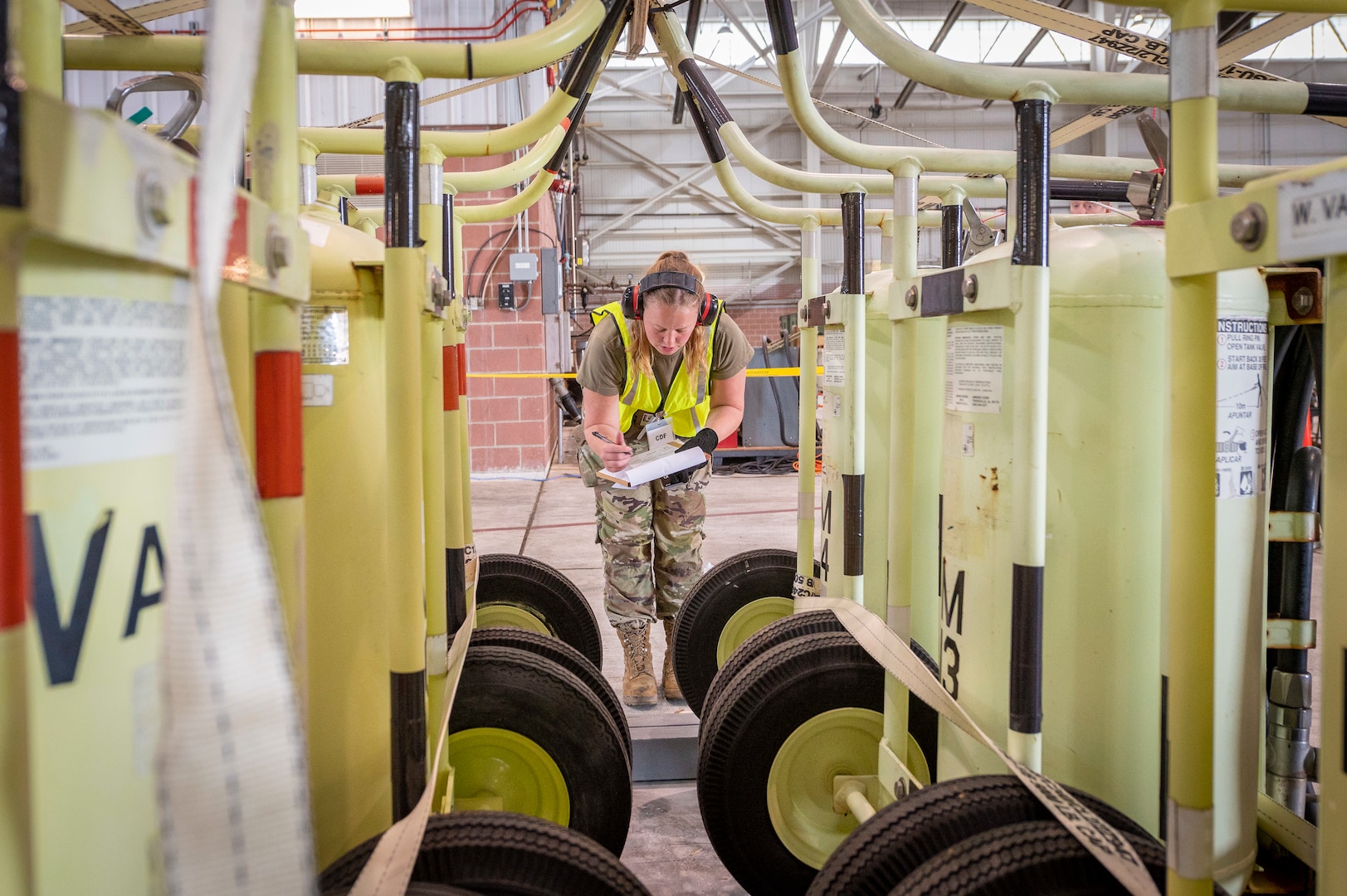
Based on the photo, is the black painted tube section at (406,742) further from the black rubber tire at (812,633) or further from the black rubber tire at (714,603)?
the black rubber tire at (714,603)

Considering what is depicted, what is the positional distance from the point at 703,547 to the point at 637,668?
6.96 ft

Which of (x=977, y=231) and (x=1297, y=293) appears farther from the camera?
(x=977, y=231)

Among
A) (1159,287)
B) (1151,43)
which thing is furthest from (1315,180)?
(1151,43)

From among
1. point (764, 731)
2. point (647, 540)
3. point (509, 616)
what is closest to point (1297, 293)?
point (764, 731)

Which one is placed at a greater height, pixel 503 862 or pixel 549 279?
pixel 549 279

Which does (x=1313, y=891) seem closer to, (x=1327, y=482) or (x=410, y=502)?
(x=1327, y=482)

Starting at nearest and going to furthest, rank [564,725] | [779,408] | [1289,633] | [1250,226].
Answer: [1250,226]
[1289,633]
[564,725]
[779,408]

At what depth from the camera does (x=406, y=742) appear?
43.1 inches

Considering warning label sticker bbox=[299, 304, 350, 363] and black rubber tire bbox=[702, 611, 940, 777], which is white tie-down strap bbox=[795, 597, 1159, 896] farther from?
warning label sticker bbox=[299, 304, 350, 363]

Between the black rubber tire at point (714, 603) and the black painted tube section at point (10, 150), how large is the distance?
6.90ft

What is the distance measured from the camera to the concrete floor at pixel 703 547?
1843mm

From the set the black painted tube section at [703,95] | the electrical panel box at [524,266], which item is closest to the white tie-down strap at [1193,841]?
the black painted tube section at [703,95]

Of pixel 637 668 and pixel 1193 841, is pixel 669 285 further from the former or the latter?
pixel 1193 841

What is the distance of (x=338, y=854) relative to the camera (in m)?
1.20
